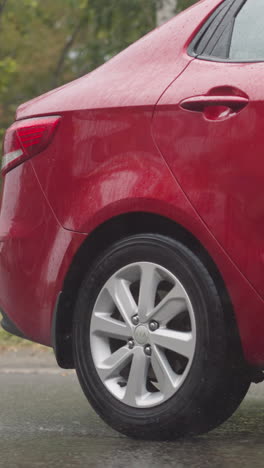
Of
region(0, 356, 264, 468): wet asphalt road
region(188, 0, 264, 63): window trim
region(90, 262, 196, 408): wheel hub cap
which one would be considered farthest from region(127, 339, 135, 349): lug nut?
region(188, 0, 264, 63): window trim

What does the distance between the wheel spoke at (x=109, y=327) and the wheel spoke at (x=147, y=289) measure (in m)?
0.09

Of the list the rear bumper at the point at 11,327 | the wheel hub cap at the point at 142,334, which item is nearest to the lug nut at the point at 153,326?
the wheel hub cap at the point at 142,334

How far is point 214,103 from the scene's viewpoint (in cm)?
420

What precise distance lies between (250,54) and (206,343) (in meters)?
1.06

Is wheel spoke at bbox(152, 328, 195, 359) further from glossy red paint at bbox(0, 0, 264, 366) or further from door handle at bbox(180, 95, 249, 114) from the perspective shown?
door handle at bbox(180, 95, 249, 114)

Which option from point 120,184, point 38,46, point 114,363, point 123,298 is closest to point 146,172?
point 120,184

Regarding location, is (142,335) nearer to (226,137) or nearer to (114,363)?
(114,363)

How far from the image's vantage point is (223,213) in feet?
13.4

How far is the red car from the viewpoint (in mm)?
4117

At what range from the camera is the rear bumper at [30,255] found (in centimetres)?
460

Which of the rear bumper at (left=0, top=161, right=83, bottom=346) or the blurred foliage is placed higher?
the rear bumper at (left=0, top=161, right=83, bottom=346)

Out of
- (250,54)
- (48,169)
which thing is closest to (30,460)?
(48,169)

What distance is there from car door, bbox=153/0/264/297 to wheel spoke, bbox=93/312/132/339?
1.78 ft

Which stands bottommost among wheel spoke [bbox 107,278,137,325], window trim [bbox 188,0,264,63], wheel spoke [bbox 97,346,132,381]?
wheel spoke [bbox 97,346,132,381]
